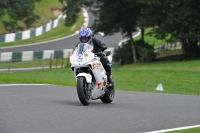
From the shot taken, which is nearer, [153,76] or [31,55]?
[153,76]

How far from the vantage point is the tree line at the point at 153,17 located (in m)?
45.0

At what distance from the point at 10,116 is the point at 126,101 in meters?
5.02

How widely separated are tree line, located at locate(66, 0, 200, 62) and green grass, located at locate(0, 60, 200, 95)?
302 cm

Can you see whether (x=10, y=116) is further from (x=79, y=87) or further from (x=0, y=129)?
(x=79, y=87)

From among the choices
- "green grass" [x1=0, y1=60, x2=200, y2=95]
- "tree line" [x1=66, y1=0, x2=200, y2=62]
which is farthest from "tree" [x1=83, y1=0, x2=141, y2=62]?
"green grass" [x1=0, y1=60, x2=200, y2=95]

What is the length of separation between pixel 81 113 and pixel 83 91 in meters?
1.31

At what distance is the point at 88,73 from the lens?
1351cm

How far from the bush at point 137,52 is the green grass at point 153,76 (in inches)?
162

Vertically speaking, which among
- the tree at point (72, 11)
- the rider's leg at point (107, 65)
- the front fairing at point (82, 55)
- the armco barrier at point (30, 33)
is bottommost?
the rider's leg at point (107, 65)

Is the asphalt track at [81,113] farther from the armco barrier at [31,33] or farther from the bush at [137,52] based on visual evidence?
the armco barrier at [31,33]

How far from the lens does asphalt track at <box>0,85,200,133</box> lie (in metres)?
10.1

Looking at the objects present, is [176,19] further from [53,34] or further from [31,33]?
[53,34]

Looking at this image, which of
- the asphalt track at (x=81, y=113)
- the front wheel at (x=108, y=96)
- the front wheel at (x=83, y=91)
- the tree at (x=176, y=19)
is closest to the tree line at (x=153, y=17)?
the tree at (x=176, y=19)


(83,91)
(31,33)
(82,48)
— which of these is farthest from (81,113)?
(31,33)
